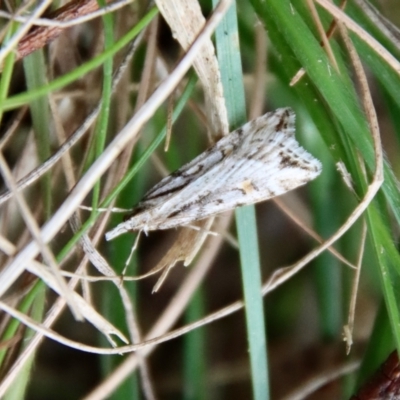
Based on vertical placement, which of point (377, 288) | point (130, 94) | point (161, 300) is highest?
point (130, 94)

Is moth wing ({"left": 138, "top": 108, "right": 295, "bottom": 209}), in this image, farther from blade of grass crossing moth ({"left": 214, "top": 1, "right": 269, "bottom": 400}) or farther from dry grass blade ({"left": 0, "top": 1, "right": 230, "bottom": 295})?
dry grass blade ({"left": 0, "top": 1, "right": 230, "bottom": 295})

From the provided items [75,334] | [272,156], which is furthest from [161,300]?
[272,156]

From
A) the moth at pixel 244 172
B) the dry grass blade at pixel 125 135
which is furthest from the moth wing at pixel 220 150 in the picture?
the dry grass blade at pixel 125 135

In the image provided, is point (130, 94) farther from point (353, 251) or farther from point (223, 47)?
point (353, 251)

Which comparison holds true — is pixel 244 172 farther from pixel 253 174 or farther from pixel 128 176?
pixel 128 176

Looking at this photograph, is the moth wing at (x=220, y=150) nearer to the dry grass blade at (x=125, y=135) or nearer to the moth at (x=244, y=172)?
the moth at (x=244, y=172)
